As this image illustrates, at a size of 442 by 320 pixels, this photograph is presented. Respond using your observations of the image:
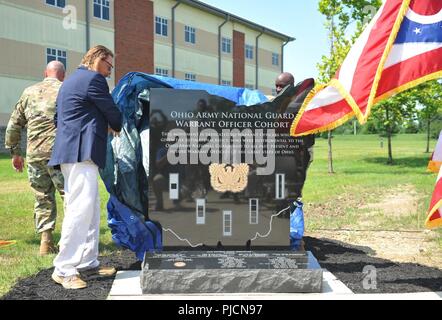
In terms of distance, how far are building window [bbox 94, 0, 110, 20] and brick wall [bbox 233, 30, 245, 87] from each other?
12.3m

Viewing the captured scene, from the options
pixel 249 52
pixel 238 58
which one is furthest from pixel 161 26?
pixel 249 52

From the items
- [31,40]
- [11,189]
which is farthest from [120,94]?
[31,40]

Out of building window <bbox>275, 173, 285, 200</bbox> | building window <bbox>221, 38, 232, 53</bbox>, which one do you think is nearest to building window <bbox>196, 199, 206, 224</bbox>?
building window <bbox>275, 173, 285, 200</bbox>

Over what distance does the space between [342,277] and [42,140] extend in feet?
11.3

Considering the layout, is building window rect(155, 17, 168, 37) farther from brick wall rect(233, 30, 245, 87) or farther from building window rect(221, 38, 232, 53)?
brick wall rect(233, 30, 245, 87)

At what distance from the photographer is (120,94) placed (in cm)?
519

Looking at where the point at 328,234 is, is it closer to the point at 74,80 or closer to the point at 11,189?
the point at 74,80

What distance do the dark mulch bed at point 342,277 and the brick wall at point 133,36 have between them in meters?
24.5

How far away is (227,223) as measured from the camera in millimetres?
4816

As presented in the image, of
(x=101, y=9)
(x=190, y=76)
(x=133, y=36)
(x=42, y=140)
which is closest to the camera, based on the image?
(x=42, y=140)

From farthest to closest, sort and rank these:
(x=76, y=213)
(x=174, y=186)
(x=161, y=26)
Answer: (x=161, y=26), (x=174, y=186), (x=76, y=213)

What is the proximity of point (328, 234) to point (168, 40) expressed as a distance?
27.2m

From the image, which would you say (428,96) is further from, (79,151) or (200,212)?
(79,151)

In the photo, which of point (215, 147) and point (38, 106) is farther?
point (38, 106)
